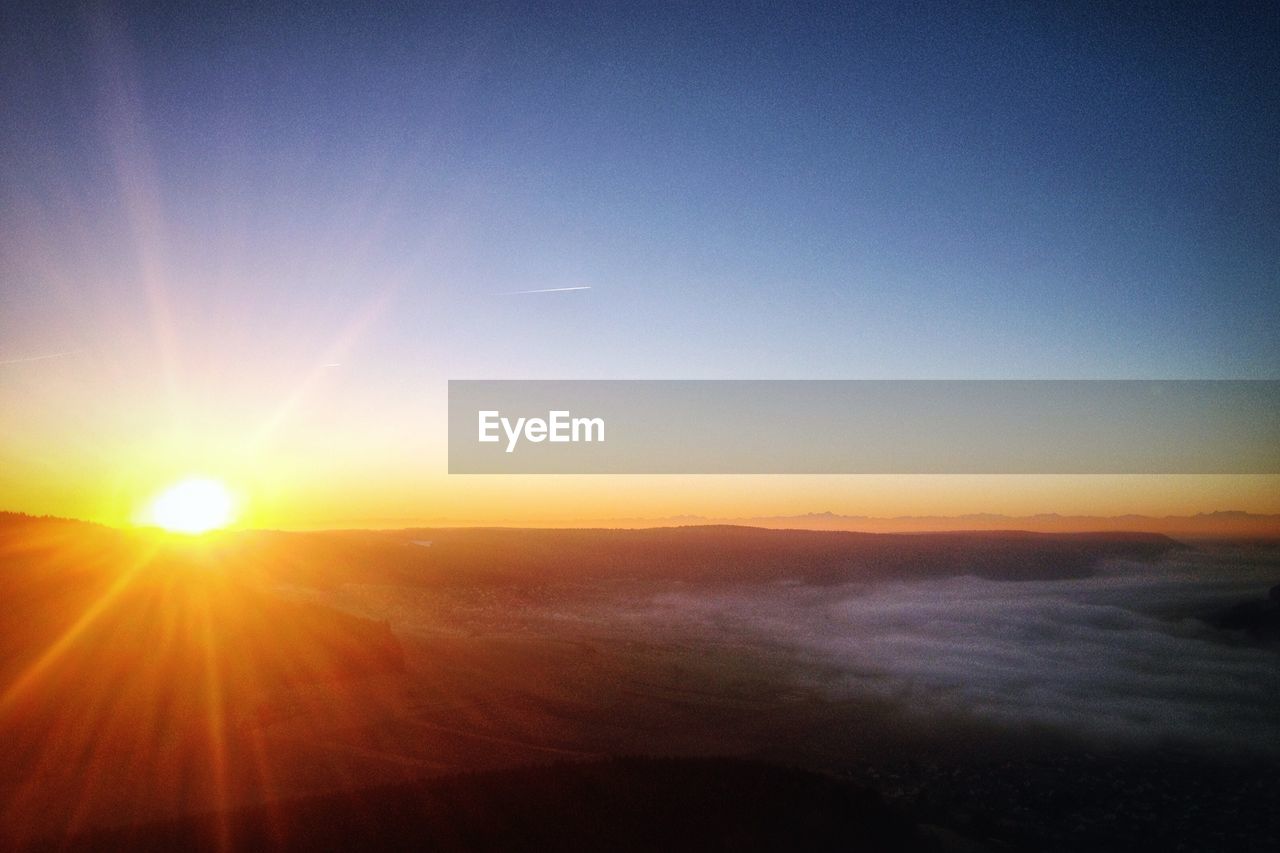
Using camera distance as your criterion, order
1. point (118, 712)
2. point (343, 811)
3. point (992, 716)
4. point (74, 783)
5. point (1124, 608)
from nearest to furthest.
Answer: point (343, 811), point (74, 783), point (118, 712), point (992, 716), point (1124, 608)

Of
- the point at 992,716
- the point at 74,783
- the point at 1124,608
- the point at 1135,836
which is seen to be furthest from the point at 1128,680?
the point at 74,783

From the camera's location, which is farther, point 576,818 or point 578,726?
point 578,726

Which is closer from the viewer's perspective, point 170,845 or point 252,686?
point 170,845

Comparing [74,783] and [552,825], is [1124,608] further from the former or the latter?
[74,783]

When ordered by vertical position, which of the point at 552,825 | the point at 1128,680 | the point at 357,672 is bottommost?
the point at 1128,680

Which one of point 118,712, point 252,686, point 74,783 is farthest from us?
point 252,686

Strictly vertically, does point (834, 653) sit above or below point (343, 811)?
below

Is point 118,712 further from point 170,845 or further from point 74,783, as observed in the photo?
point 170,845
